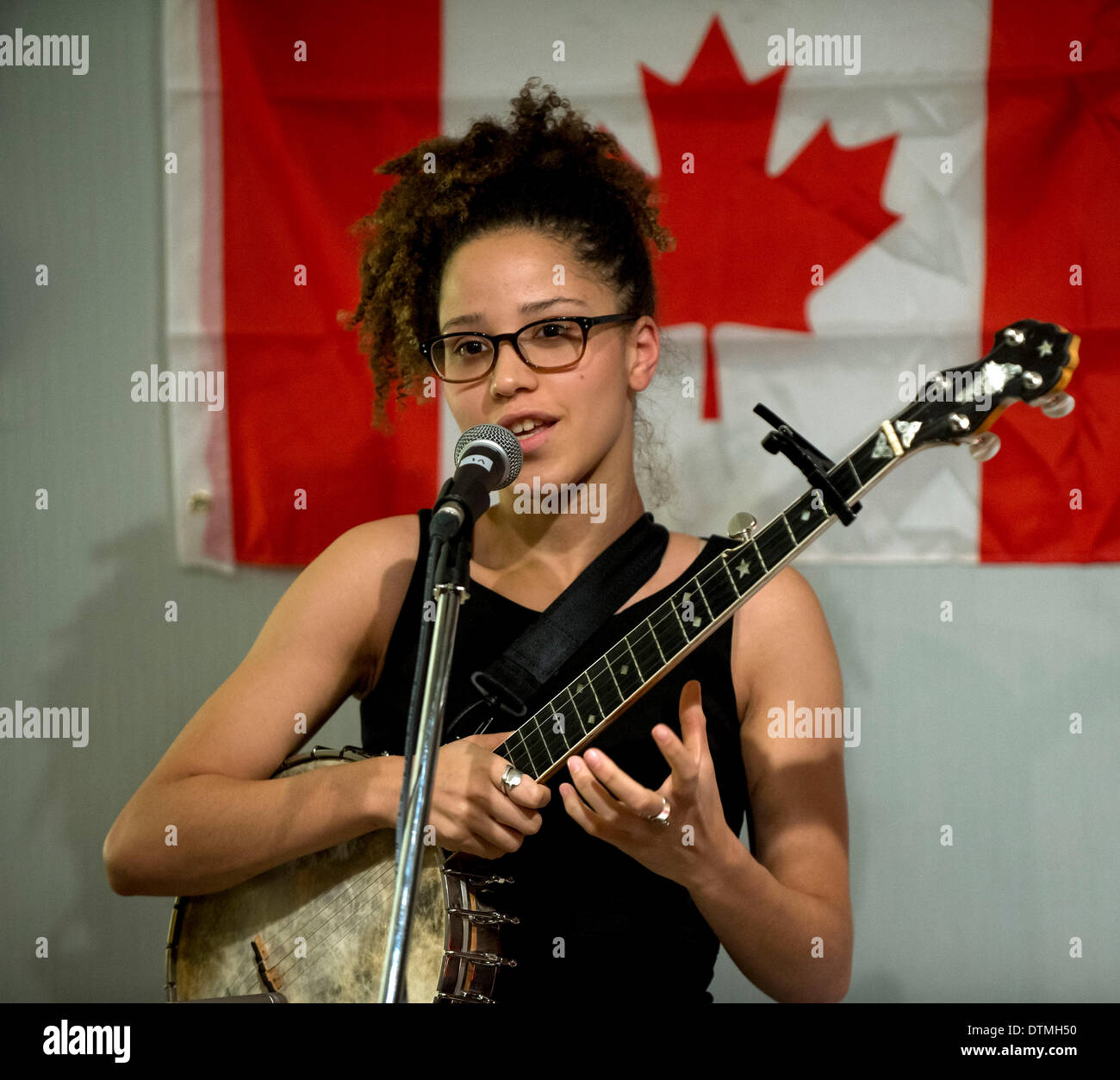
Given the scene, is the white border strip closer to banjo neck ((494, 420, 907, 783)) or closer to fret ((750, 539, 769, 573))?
banjo neck ((494, 420, 907, 783))

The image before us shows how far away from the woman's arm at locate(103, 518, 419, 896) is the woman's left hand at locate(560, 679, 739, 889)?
14.0 inches

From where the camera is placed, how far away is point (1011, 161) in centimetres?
211

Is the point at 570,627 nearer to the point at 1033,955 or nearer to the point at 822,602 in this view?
the point at 822,602

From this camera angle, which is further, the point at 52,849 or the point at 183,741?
the point at 52,849

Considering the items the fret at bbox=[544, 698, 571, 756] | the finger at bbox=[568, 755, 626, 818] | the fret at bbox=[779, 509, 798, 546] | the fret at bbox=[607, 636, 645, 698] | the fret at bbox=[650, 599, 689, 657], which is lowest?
the finger at bbox=[568, 755, 626, 818]

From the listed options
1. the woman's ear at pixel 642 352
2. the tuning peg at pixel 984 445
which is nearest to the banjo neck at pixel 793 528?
the tuning peg at pixel 984 445

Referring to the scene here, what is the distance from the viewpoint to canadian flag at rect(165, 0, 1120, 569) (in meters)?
2.11

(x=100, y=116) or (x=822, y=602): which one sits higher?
(x=100, y=116)

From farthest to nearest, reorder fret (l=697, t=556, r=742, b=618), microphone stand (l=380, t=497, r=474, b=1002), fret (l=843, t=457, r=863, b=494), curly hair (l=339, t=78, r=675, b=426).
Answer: curly hair (l=339, t=78, r=675, b=426)
fret (l=697, t=556, r=742, b=618)
fret (l=843, t=457, r=863, b=494)
microphone stand (l=380, t=497, r=474, b=1002)

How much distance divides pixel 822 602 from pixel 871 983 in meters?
0.79

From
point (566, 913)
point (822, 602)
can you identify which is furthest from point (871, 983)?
point (566, 913)

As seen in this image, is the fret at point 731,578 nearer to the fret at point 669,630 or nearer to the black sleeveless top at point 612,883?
the fret at point 669,630

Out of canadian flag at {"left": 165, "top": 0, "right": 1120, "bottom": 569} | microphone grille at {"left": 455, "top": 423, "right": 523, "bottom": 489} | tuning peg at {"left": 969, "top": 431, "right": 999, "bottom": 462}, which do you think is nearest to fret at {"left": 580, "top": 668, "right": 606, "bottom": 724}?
microphone grille at {"left": 455, "top": 423, "right": 523, "bottom": 489}

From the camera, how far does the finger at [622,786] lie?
1.19m
